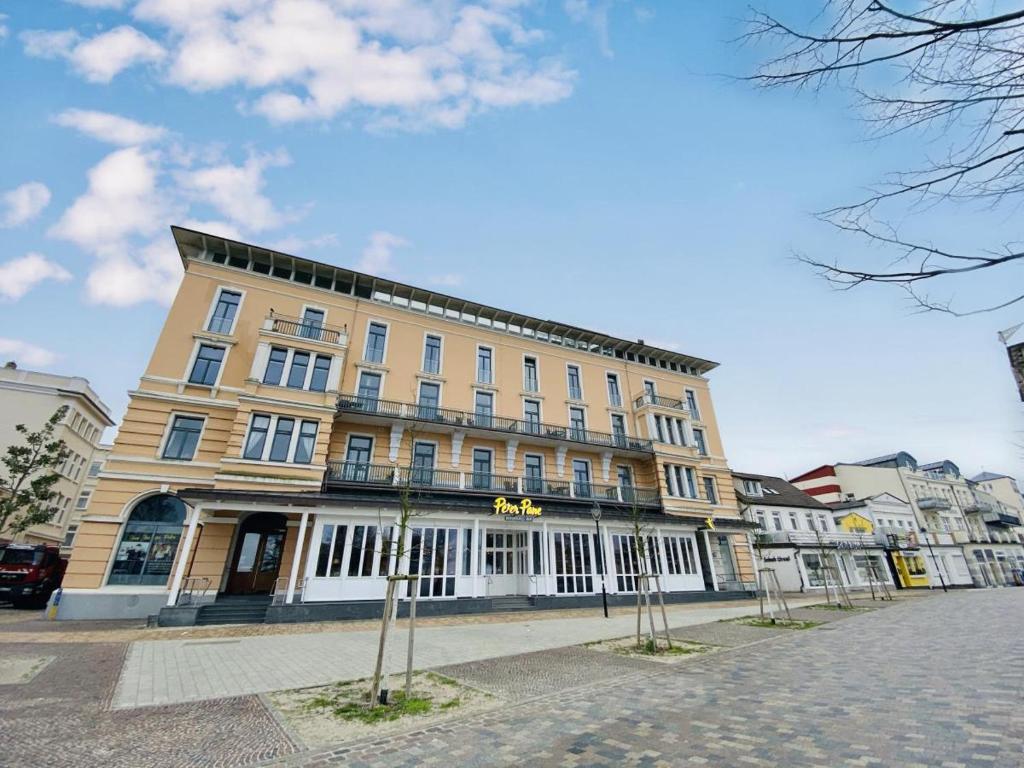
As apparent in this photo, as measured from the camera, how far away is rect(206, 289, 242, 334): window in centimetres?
1900

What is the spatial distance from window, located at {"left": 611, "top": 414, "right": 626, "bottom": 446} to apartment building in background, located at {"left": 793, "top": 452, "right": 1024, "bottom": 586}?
89.1 feet

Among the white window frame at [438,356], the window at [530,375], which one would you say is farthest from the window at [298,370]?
the window at [530,375]

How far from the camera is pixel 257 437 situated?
16.9m

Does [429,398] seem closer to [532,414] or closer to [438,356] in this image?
[438,356]

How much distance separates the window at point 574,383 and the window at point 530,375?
2343 millimetres

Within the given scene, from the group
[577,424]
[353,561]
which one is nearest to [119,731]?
[353,561]

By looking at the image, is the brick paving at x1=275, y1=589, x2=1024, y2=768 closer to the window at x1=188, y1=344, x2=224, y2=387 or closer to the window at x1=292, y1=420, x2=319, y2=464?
the window at x1=292, y1=420, x2=319, y2=464

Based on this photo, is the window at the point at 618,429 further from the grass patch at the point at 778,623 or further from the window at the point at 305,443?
the window at the point at 305,443

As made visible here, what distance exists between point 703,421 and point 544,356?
12.3 metres

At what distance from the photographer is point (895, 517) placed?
3759 centimetres

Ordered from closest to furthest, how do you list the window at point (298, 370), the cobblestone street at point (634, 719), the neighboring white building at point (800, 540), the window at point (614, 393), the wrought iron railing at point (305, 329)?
the cobblestone street at point (634, 719), the window at point (298, 370), the wrought iron railing at point (305, 329), the window at point (614, 393), the neighboring white building at point (800, 540)

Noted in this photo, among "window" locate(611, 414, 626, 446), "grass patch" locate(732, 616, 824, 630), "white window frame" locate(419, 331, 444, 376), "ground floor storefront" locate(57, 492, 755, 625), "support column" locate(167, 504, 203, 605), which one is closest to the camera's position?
"grass patch" locate(732, 616, 824, 630)

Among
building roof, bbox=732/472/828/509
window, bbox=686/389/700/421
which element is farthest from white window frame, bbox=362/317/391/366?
building roof, bbox=732/472/828/509

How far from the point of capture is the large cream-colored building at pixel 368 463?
15.1 meters
